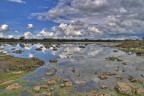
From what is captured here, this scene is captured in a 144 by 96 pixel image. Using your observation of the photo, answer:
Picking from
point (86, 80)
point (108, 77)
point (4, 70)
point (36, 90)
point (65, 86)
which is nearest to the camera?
point (36, 90)

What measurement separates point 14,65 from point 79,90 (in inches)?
1347

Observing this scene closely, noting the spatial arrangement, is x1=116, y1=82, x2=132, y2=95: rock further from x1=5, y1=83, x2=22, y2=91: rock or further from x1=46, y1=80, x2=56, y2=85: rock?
x1=5, y1=83, x2=22, y2=91: rock

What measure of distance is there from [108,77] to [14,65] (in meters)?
30.9

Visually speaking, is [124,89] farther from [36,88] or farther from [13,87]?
[13,87]

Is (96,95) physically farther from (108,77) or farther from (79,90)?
(108,77)

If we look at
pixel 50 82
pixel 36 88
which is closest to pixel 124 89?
pixel 50 82

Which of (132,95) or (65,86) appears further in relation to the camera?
(65,86)

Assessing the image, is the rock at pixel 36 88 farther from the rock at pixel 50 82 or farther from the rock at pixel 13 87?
the rock at pixel 50 82

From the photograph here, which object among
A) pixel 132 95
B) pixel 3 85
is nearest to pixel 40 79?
pixel 3 85

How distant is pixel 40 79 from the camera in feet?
182

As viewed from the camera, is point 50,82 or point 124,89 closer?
point 124,89

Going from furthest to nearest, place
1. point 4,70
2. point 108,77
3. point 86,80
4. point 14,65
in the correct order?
point 14,65, point 4,70, point 108,77, point 86,80

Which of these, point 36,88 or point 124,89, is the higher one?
point 36,88

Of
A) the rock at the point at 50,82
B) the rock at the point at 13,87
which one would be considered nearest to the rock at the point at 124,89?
the rock at the point at 50,82
